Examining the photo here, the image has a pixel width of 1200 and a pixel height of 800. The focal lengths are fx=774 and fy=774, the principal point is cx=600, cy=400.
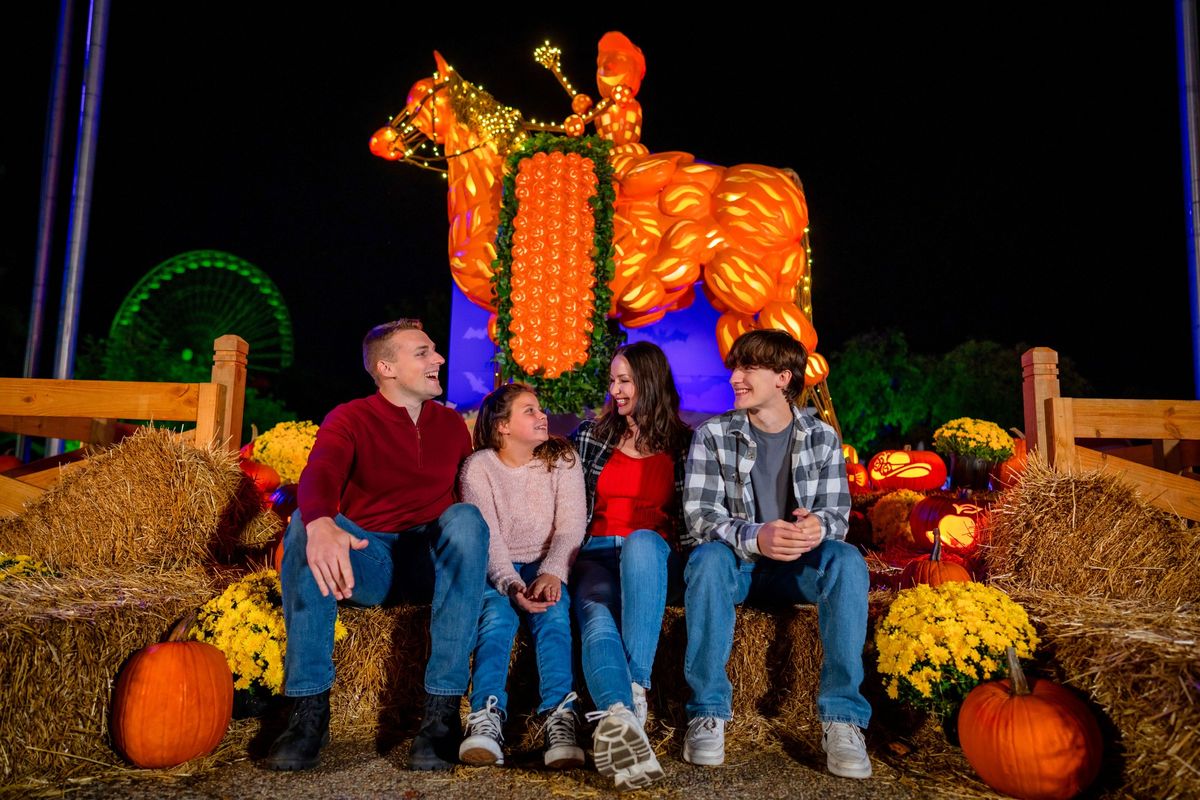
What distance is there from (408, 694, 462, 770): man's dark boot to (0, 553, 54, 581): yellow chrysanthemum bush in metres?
1.62

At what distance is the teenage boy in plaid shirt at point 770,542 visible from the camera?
2.33 meters

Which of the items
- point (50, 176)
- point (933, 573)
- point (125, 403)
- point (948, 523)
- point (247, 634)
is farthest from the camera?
point (50, 176)

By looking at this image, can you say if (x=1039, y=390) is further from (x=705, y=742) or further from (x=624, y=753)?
(x=624, y=753)

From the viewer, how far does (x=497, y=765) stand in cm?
229

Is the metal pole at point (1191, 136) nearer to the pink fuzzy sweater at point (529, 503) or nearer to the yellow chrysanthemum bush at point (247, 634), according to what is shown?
the pink fuzzy sweater at point (529, 503)

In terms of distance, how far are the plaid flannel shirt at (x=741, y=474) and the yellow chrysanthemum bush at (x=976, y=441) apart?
8.84 feet

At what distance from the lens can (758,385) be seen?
282 centimetres

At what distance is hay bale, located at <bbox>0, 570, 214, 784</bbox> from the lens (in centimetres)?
213

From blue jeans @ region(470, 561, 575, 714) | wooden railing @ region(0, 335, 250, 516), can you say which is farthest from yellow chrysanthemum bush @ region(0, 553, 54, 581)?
blue jeans @ region(470, 561, 575, 714)

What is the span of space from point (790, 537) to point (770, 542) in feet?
0.23

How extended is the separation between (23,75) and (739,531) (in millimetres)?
16796

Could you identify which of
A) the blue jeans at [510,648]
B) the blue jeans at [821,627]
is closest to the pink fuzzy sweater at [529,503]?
the blue jeans at [510,648]

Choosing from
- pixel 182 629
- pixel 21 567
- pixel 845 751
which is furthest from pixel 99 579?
pixel 845 751

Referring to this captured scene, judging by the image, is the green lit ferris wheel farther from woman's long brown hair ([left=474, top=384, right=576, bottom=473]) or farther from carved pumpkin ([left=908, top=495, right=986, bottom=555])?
carved pumpkin ([left=908, top=495, right=986, bottom=555])
